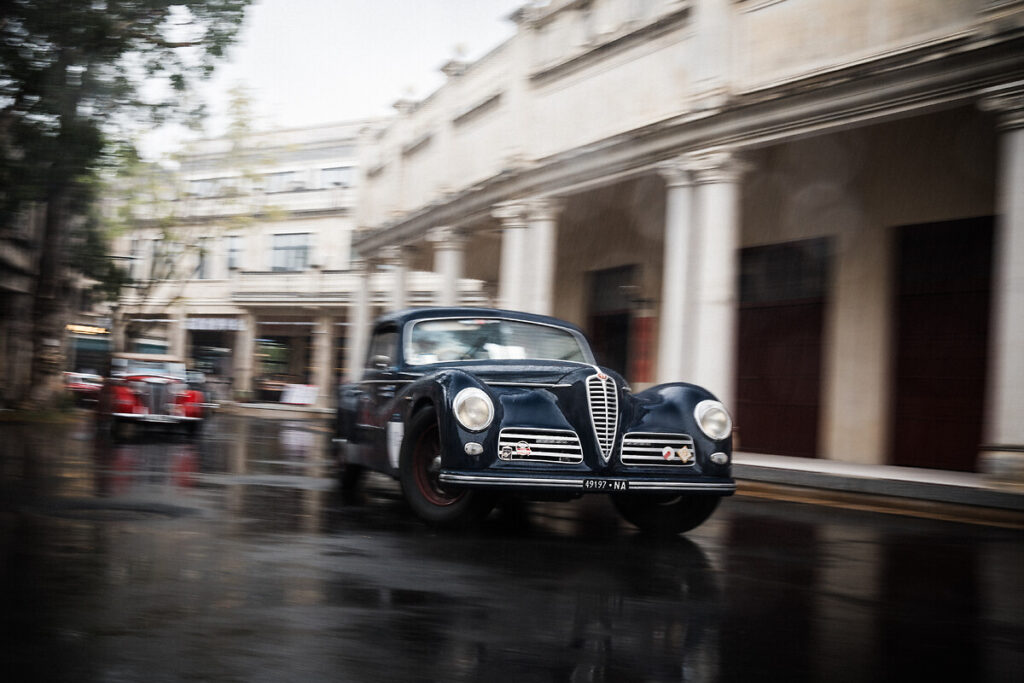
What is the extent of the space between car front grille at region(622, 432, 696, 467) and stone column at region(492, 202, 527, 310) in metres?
11.1

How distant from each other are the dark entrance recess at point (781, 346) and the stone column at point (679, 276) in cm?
264

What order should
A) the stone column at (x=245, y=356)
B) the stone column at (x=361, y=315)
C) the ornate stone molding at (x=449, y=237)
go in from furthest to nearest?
the stone column at (x=245, y=356), the stone column at (x=361, y=315), the ornate stone molding at (x=449, y=237)

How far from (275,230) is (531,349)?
3952cm

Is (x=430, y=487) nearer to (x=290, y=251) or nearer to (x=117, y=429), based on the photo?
→ (x=117, y=429)

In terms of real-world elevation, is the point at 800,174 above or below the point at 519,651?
above

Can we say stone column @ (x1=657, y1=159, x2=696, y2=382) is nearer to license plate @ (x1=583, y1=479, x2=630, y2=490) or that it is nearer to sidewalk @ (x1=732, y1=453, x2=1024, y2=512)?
sidewalk @ (x1=732, y1=453, x2=1024, y2=512)

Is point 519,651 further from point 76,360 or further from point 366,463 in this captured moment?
point 76,360

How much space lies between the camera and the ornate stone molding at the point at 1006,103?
31.8 feet

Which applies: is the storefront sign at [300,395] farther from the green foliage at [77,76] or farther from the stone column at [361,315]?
the green foliage at [77,76]

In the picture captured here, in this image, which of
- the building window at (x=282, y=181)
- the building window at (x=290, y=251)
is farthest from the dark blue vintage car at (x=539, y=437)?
the building window at (x=282, y=181)

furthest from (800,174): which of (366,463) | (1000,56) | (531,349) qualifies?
(366,463)

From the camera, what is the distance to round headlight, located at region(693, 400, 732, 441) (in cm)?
674

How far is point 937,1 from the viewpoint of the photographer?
426 inches

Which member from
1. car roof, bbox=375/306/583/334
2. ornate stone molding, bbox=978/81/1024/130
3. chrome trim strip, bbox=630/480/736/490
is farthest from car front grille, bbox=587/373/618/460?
ornate stone molding, bbox=978/81/1024/130
